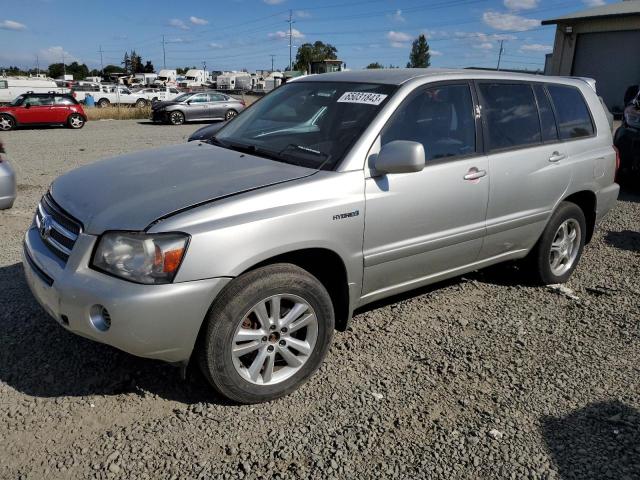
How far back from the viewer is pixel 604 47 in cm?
2294

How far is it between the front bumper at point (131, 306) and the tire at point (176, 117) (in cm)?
2136

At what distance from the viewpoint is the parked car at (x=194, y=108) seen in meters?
22.8

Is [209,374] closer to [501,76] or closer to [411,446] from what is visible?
[411,446]

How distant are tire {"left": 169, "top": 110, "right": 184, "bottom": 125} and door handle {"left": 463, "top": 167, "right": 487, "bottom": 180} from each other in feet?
68.9

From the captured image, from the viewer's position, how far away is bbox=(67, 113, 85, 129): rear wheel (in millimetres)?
20797

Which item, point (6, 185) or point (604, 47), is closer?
point (6, 185)

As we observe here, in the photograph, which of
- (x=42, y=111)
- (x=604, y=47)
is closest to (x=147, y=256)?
(x=42, y=111)

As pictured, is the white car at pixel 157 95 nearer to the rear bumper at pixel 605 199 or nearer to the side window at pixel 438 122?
the rear bumper at pixel 605 199

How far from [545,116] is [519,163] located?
2.11 feet

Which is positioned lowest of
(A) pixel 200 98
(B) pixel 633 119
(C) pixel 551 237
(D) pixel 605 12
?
(C) pixel 551 237

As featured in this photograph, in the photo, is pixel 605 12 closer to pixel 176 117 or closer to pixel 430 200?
pixel 176 117

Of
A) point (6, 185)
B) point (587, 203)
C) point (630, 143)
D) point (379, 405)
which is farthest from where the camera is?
point (630, 143)

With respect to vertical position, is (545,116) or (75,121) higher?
(545,116)

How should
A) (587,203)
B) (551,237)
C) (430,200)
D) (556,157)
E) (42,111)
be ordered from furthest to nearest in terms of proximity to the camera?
(42,111), (587,203), (551,237), (556,157), (430,200)
